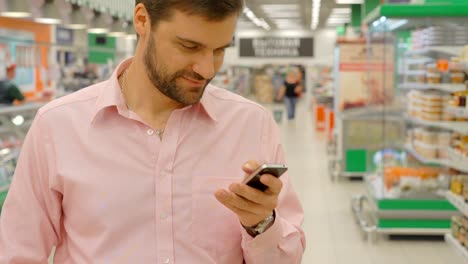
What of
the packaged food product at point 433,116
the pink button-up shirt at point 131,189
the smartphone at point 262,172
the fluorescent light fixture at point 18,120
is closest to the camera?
the smartphone at point 262,172

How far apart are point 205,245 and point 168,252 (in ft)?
0.29

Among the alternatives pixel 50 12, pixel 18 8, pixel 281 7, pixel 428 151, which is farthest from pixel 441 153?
pixel 281 7

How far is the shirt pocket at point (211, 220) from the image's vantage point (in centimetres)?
172

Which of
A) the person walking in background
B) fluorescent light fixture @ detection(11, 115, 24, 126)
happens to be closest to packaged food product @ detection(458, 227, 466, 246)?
fluorescent light fixture @ detection(11, 115, 24, 126)

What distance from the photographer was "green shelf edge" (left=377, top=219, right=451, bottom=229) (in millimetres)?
7297

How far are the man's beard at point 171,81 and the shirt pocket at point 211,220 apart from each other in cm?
19

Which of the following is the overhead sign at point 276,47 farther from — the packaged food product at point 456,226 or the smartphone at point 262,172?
the smartphone at point 262,172

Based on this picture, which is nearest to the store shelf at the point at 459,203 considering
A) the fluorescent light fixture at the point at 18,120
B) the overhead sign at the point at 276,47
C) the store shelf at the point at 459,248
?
the store shelf at the point at 459,248

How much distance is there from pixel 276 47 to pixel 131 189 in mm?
20127

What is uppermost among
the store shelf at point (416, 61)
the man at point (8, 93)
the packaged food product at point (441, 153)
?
the store shelf at point (416, 61)

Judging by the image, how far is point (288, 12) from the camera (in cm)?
2795

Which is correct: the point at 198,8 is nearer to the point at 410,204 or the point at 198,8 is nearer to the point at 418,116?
the point at 410,204

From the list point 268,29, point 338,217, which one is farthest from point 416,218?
point 268,29

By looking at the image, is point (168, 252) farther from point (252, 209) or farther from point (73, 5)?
point (73, 5)
